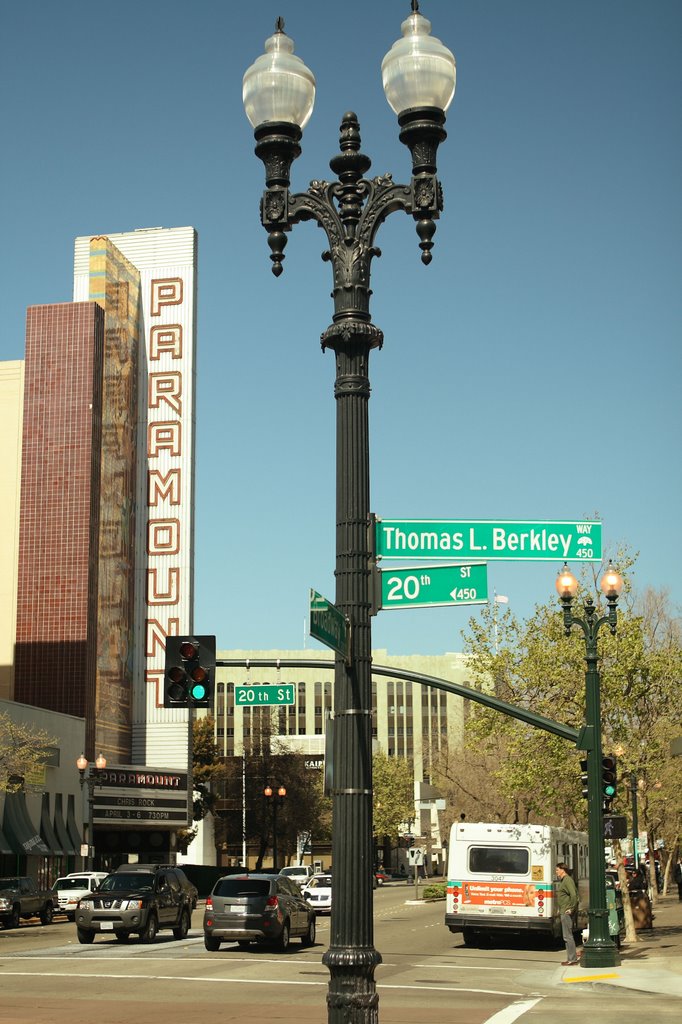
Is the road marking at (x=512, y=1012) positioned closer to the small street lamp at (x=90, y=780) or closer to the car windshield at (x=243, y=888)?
the car windshield at (x=243, y=888)

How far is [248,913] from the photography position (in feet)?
96.0

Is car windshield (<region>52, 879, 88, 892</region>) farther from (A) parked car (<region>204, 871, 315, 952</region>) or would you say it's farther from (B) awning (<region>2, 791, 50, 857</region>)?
(A) parked car (<region>204, 871, 315, 952</region>)

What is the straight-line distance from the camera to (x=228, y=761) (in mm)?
101812

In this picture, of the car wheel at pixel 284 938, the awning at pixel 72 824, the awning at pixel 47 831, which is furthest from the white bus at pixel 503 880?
the awning at pixel 72 824

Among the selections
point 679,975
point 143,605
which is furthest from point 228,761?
point 679,975

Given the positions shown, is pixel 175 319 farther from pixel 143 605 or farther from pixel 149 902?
pixel 149 902

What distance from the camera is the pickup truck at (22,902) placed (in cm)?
4322

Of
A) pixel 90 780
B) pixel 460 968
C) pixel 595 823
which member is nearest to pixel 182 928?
pixel 460 968

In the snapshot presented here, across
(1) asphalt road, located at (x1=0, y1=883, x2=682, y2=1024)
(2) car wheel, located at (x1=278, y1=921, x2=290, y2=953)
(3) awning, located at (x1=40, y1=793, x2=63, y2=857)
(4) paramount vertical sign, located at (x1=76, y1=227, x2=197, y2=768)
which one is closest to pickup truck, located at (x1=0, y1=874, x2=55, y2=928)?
(1) asphalt road, located at (x1=0, y1=883, x2=682, y2=1024)

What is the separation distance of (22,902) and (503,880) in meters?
20.5

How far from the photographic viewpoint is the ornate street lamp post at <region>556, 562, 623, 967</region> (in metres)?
24.6

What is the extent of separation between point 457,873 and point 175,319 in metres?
49.7

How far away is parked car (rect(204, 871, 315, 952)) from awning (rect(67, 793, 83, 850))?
3464 centimetres

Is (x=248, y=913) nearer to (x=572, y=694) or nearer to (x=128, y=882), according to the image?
(x=128, y=882)
